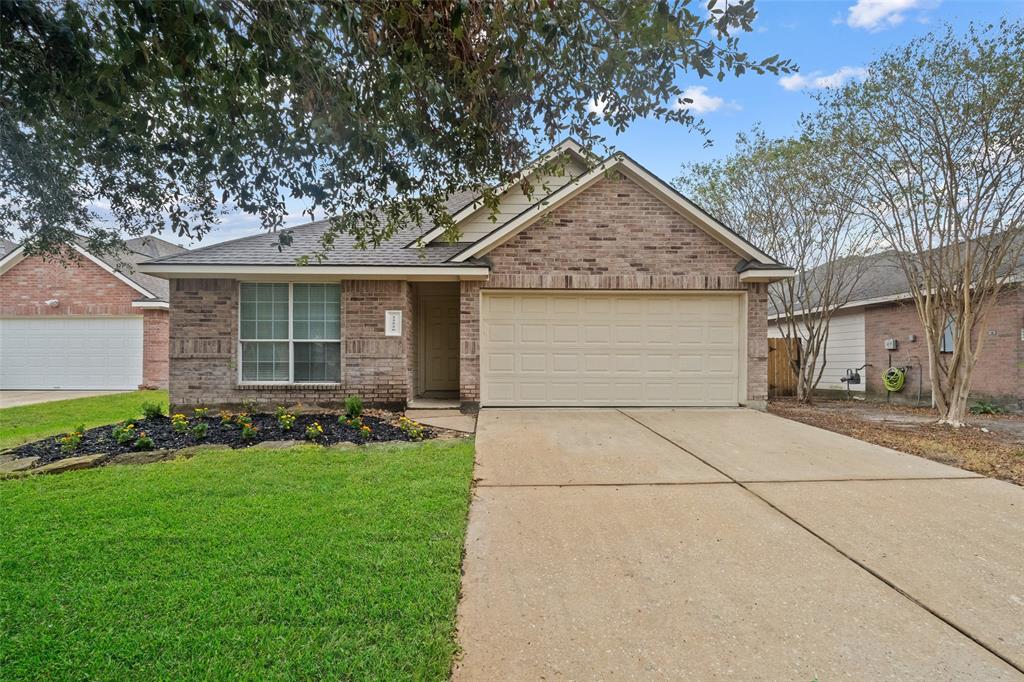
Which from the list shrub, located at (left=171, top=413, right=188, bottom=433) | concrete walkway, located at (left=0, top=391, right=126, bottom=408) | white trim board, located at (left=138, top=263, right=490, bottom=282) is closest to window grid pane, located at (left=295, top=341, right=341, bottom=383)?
white trim board, located at (left=138, top=263, right=490, bottom=282)

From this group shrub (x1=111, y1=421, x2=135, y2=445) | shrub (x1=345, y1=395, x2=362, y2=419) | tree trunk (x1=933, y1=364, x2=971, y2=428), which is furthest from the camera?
tree trunk (x1=933, y1=364, x2=971, y2=428)

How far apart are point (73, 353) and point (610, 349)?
16.0 meters

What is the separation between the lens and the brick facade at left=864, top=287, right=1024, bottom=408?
10797 mm

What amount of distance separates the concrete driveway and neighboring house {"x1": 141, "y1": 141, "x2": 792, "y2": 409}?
3.92m

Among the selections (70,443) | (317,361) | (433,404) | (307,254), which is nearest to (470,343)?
(433,404)

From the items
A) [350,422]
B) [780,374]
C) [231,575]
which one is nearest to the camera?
[231,575]

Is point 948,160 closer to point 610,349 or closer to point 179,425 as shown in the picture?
point 610,349

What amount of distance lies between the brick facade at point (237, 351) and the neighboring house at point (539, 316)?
2cm

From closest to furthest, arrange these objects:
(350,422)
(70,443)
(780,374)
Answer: (70,443), (350,422), (780,374)

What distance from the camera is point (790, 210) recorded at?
1223 centimetres

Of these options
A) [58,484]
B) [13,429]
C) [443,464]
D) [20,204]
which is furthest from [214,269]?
[443,464]

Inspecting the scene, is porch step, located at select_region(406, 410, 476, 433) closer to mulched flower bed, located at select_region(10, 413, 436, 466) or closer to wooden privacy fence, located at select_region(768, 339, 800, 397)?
mulched flower bed, located at select_region(10, 413, 436, 466)

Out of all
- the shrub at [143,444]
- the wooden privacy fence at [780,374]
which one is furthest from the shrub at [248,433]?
the wooden privacy fence at [780,374]

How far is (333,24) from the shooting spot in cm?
328
